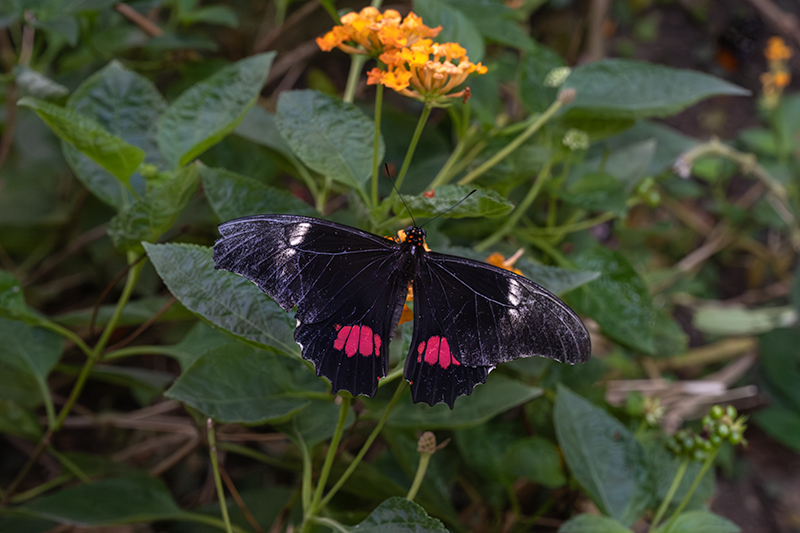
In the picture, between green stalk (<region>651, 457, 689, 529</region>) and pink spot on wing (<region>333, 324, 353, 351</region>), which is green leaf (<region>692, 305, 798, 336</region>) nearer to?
green stalk (<region>651, 457, 689, 529</region>)

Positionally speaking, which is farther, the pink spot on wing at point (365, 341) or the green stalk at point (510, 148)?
the green stalk at point (510, 148)

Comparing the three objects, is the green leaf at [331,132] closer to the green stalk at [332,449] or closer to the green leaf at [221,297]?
the green leaf at [221,297]

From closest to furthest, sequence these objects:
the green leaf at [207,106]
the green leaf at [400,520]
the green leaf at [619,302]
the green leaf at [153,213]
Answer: the green leaf at [400,520], the green leaf at [153,213], the green leaf at [207,106], the green leaf at [619,302]

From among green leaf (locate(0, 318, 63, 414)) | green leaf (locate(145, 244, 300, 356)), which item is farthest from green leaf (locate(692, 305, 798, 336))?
green leaf (locate(0, 318, 63, 414))

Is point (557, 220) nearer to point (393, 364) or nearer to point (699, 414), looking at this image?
point (393, 364)

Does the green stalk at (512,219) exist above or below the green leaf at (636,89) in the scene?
below

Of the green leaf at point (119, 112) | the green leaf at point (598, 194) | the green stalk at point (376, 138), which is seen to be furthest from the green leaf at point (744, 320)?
the green leaf at point (119, 112)

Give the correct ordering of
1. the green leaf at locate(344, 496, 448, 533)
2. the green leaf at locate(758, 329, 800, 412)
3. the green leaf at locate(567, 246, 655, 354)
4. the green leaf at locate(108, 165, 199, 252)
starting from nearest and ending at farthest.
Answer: the green leaf at locate(344, 496, 448, 533) → the green leaf at locate(108, 165, 199, 252) → the green leaf at locate(567, 246, 655, 354) → the green leaf at locate(758, 329, 800, 412)
